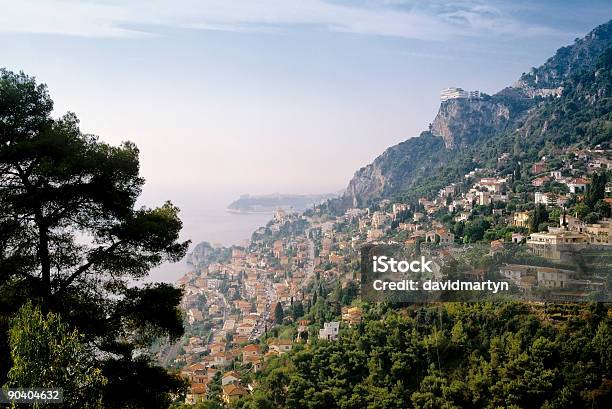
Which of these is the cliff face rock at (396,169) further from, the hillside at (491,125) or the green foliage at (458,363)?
the green foliage at (458,363)

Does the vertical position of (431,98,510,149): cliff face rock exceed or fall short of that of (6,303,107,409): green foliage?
it exceeds it

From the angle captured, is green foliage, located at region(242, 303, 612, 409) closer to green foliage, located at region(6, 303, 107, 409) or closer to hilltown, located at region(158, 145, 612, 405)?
hilltown, located at region(158, 145, 612, 405)

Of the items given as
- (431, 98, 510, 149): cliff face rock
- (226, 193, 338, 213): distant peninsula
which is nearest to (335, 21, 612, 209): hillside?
(431, 98, 510, 149): cliff face rock

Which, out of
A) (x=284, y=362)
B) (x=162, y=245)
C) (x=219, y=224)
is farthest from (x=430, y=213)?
(x=219, y=224)

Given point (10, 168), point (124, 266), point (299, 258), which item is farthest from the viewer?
point (299, 258)

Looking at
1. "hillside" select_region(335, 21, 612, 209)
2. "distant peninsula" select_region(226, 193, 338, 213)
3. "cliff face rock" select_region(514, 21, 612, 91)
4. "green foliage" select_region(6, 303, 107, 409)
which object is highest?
"cliff face rock" select_region(514, 21, 612, 91)

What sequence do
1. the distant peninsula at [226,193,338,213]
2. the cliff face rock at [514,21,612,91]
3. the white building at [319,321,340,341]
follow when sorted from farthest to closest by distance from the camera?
1. the distant peninsula at [226,193,338,213]
2. the cliff face rock at [514,21,612,91]
3. the white building at [319,321,340,341]

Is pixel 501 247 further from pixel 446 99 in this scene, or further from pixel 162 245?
pixel 446 99

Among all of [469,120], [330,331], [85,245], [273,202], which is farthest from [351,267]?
[273,202]
